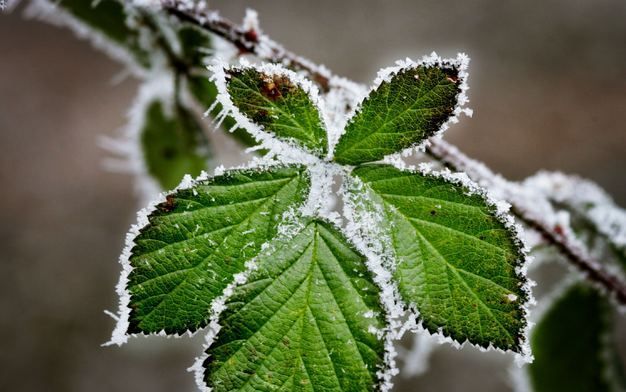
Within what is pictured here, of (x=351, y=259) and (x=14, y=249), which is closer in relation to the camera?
(x=351, y=259)

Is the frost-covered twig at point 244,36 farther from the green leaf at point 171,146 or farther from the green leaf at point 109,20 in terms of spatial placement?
the green leaf at point 171,146

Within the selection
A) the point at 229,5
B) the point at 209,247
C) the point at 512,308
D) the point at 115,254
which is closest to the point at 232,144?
the point at 209,247

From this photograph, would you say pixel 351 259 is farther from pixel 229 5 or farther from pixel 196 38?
pixel 229 5

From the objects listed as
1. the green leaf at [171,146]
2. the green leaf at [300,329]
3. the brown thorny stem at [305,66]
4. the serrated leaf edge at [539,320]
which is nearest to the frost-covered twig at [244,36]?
the brown thorny stem at [305,66]

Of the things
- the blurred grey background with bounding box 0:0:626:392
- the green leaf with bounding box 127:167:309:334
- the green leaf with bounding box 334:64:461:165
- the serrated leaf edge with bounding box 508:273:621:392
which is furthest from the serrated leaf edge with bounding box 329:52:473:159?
the blurred grey background with bounding box 0:0:626:392

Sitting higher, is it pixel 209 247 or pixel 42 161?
pixel 42 161

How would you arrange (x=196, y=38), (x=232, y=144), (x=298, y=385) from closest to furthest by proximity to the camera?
1. (x=298, y=385)
2. (x=196, y=38)
3. (x=232, y=144)

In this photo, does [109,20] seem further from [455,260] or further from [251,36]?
[455,260]

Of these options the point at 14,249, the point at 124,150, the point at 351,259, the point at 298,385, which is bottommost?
the point at 298,385
